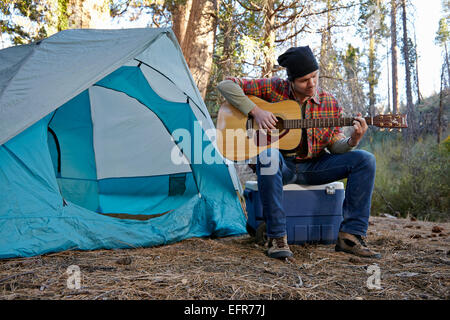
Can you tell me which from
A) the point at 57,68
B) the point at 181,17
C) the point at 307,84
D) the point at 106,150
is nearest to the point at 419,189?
the point at 307,84

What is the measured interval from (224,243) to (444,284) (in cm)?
138

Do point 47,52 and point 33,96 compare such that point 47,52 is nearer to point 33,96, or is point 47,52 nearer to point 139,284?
point 33,96

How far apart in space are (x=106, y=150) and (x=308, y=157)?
7.05 feet

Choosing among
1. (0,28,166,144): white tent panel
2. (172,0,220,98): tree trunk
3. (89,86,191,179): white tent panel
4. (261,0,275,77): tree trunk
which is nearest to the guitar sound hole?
(0,28,166,144): white tent panel

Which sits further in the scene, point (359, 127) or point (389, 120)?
point (389, 120)

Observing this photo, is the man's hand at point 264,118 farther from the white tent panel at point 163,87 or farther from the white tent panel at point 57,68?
the white tent panel at point 163,87

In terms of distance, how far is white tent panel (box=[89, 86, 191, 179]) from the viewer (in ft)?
11.6

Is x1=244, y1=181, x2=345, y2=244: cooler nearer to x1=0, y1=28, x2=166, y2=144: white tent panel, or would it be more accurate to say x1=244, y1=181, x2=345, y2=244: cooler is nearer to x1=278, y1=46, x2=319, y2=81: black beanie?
x1=278, y1=46, x2=319, y2=81: black beanie

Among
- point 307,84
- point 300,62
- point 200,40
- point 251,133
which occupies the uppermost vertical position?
point 200,40

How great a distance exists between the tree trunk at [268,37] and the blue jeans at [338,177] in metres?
3.70

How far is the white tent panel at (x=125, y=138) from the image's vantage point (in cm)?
354

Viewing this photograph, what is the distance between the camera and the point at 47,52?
2410 mm

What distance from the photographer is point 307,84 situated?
2.26 meters

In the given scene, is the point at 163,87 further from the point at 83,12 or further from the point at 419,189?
the point at 419,189
